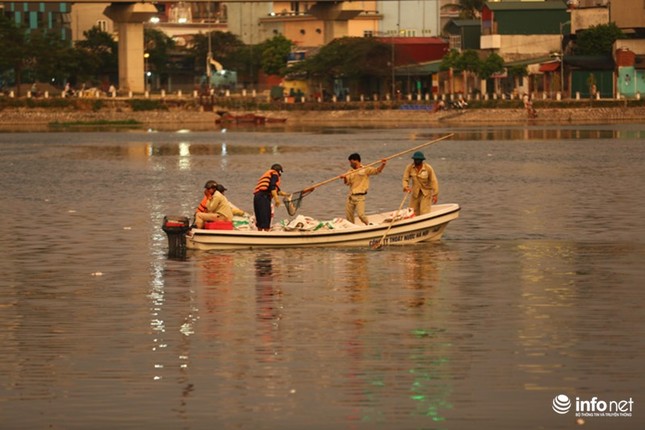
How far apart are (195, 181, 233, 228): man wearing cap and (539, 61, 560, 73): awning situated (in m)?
85.0

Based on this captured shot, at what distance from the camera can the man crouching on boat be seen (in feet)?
90.3

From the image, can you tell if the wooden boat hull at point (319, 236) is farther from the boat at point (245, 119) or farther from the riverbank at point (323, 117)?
the boat at point (245, 119)

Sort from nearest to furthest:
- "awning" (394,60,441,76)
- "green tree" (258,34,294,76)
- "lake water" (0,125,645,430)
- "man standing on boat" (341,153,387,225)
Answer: "lake water" (0,125,645,430) → "man standing on boat" (341,153,387,225) → "awning" (394,60,441,76) → "green tree" (258,34,294,76)

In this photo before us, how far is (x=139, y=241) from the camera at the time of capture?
31953 millimetres

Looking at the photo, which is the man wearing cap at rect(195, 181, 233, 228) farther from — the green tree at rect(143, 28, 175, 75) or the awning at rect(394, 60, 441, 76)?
the green tree at rect(143, 28, 175, 75)

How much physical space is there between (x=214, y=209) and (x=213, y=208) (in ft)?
0.09

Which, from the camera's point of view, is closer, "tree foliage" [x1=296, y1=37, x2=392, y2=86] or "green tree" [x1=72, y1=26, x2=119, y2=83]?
"tree foliage" [x1=296, y1=37, x2=392, y2=86]

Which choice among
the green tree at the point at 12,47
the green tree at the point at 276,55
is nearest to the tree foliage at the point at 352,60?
the green tree at the point at 276,55

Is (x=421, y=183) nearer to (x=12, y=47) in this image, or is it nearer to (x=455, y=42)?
(x=12, y=47)

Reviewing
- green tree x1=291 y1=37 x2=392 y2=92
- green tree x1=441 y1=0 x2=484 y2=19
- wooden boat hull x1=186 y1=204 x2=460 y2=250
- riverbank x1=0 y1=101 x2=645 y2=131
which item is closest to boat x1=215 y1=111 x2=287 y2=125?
riverbank x1=0 y1=101 x2=645 y2=131

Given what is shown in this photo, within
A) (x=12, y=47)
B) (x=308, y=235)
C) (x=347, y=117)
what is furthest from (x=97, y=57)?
(x=308, y=235)

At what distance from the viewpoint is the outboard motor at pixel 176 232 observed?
2753 centimetres

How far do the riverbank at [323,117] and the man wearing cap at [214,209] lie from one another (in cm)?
8143

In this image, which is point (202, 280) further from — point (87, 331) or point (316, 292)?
point (87, 331)
